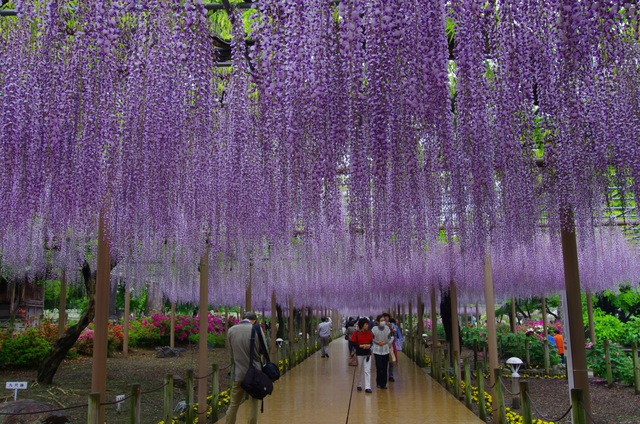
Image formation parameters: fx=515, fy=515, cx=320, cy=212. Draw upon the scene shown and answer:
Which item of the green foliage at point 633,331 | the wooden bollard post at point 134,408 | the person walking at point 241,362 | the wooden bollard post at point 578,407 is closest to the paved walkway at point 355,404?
the person walking at point 241,362

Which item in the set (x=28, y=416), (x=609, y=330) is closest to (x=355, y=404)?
(x=28, y=416)

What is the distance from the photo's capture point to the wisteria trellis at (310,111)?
331 cm

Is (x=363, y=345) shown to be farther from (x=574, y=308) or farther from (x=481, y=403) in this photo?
(x=574, y=308)

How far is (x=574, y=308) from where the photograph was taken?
4.84 m

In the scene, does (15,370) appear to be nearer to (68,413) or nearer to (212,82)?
(68,413)

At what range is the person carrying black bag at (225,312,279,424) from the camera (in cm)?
510

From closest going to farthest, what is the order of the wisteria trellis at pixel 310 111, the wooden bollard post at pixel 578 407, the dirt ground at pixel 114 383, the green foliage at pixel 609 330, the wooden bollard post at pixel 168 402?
the wisteria trellis at pixel 310 111
the wooden bollard post at pixel 578 407
the wooden bollard post at pixel 168 402
the dirt ground at pixel 114 383
the green foliage at pixel 609 330

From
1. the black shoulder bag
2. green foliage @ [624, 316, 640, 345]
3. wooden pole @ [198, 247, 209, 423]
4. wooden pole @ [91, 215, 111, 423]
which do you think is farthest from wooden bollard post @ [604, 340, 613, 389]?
wooden pole @ [91, 215, 111, 423]

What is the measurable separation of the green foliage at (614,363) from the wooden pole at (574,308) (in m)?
5.69

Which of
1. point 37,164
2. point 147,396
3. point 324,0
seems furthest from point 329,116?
point 147,396

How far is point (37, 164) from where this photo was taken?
470cm

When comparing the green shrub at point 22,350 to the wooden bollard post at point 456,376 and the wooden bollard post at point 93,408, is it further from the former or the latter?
the wooden bollard post at point 456,376

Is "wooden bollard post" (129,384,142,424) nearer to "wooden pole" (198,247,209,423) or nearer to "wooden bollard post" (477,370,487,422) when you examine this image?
"wooden pole" (198,247,209,423)

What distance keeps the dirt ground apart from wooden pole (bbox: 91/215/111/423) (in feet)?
6.80
